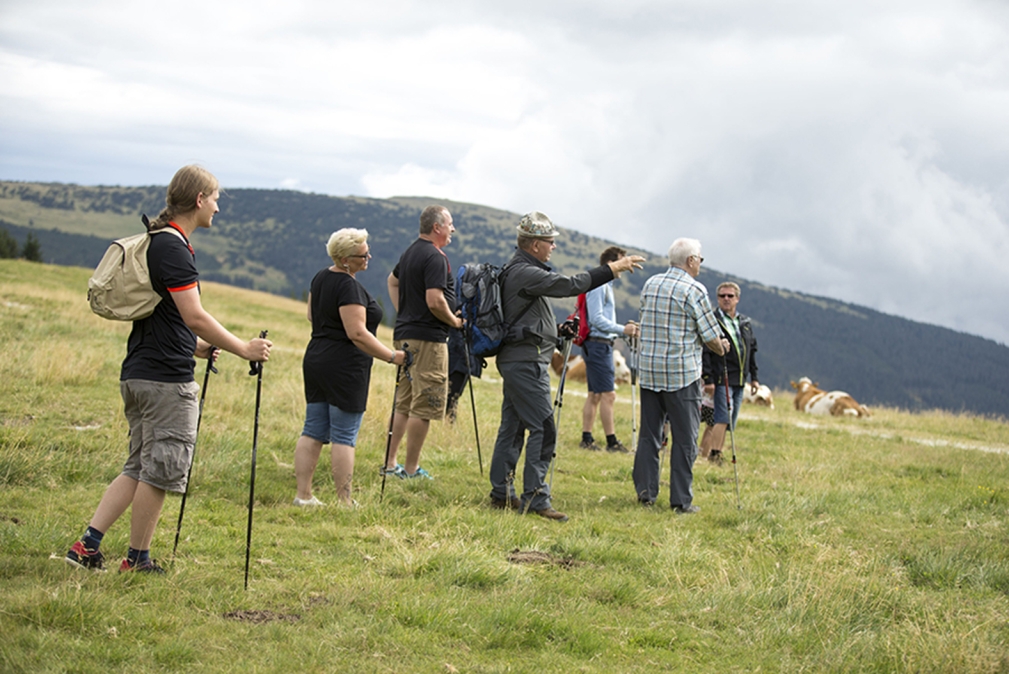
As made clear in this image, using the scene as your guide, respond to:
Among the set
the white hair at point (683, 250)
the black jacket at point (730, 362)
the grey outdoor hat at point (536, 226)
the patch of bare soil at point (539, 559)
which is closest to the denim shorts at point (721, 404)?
the black jacket at point (730, 362)

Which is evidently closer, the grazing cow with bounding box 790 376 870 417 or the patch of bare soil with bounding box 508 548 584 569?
the patch of bare soil with bounding box 508 548 584 569

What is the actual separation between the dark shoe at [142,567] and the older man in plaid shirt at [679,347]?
4.29 meters

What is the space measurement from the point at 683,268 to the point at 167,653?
5.27 metres

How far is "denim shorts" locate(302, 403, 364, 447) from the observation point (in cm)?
627

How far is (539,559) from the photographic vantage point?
5.40 metres

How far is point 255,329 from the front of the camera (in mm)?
27859

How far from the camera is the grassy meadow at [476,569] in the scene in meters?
3.81

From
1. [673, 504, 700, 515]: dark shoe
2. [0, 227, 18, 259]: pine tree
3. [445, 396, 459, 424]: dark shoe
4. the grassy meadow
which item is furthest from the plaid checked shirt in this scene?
[0, 227, 18, 259]: pine tree

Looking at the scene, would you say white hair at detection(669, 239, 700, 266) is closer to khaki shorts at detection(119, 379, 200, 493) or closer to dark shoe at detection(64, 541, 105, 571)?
khaki shorts at detection(119, 379, 200, 493)

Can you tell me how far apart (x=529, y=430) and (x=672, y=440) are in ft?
4.30

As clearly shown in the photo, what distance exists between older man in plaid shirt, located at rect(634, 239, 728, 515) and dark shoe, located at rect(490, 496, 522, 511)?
1.28 metres

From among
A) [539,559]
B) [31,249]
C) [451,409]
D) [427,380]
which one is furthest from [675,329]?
[31,249]

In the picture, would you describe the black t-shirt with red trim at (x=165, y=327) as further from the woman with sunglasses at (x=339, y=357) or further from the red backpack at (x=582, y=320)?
Result: the red backpack at (x=582, y=320)

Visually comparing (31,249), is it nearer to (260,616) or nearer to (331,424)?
(331,424)
